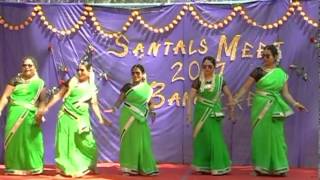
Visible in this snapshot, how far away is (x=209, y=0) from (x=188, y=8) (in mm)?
370

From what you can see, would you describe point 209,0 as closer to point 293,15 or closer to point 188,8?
point 188,8

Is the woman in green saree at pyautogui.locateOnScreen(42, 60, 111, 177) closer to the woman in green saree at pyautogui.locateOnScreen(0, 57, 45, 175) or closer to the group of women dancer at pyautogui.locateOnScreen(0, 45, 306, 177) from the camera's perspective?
the group of women dancer at pyautogui.locateOnScreen(0, 45, 306, 177)

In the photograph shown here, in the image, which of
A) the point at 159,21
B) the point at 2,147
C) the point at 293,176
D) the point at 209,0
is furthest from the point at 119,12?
the point at 293,176

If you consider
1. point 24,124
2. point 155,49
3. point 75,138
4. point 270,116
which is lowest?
point 75,138

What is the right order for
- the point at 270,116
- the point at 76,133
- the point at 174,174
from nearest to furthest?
the point at 76,133 < the point at 270,116 < the point at 174,174

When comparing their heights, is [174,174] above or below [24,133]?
below

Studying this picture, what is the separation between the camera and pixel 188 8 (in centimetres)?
804

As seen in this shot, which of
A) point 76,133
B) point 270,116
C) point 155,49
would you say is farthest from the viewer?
point 155,49

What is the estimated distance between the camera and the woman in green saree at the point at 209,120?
7.31 meters

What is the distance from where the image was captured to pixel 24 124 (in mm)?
7238

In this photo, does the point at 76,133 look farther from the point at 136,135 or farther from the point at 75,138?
the point at 136,135

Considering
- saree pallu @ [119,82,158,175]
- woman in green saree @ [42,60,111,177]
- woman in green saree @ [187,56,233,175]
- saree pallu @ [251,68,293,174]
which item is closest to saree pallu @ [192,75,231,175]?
woman in green saree @ [187,56,233,175]

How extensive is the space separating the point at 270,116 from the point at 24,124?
284cm

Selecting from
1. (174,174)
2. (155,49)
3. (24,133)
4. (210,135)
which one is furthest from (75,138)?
(155,49)
